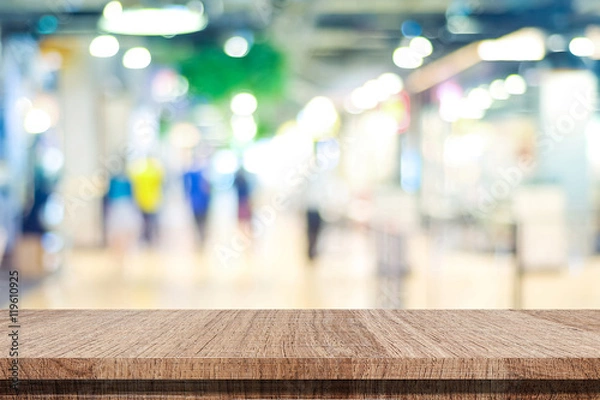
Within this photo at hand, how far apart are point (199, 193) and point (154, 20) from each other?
16.7 ft

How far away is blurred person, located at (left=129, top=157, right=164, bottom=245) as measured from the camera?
Result: 1133 cm

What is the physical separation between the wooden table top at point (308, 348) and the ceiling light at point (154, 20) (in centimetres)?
560

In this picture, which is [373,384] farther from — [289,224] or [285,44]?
[289,224]

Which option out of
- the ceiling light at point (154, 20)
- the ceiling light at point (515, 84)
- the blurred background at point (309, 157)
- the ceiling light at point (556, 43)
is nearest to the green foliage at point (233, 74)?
the blurred background at point (309, 157)

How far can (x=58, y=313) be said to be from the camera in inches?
49.1

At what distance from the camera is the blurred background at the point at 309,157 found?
29.2 feet

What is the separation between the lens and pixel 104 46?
12.5m

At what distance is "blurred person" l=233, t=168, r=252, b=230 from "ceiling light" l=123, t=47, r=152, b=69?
289 cm

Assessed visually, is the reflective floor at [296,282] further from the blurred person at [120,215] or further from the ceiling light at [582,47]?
the ceiling light at [582,47]

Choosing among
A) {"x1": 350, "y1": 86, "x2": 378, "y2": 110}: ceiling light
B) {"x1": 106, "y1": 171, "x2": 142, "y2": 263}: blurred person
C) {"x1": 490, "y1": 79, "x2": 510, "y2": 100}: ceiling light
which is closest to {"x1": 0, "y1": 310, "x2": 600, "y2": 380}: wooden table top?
{"x1": 106, "y1": 171, "x2": 142, "y2": 263}: blurred person

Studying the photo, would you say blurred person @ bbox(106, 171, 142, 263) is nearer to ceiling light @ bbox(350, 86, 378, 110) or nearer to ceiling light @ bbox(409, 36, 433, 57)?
ceiling light @ bbox(409, 36, 433, 57)

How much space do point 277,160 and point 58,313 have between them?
12.3 metres

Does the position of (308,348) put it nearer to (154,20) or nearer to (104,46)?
(154,20)

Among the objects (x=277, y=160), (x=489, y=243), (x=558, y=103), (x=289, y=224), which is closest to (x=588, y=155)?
(x=558, y=103)
